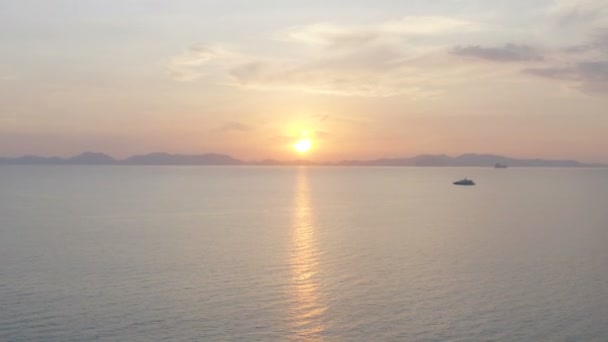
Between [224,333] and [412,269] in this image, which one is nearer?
[224,333]

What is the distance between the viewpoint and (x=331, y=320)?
5084cm

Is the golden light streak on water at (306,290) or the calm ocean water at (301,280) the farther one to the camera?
the golden light streak on water at (306,290)

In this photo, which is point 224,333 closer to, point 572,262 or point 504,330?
point 504,330

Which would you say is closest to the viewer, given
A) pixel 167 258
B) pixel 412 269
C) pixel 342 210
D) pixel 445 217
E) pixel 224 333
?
pixel 224 333

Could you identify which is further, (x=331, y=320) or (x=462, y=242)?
(x=462, y=242)

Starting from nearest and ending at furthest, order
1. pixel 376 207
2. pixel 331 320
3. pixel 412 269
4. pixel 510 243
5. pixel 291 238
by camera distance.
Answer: pixel 331 320 → pixel 412 269 → pixel 510 243 → pixel 291 238 → pixel 376 207

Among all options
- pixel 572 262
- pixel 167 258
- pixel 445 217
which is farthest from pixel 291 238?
pixel 445 217

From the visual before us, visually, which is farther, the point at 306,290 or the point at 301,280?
the point at 301,280

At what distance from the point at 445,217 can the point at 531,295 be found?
270ft

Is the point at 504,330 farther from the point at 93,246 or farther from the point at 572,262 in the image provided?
the point at 93,246

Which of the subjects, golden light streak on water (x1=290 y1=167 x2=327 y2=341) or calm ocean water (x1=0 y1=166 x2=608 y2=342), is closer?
calm ocean water (x1=0 y1=166 x2=608 y2=342)

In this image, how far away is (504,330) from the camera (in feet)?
159

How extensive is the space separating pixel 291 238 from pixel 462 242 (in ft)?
94.2

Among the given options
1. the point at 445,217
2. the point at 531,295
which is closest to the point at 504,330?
the point at 531,295
